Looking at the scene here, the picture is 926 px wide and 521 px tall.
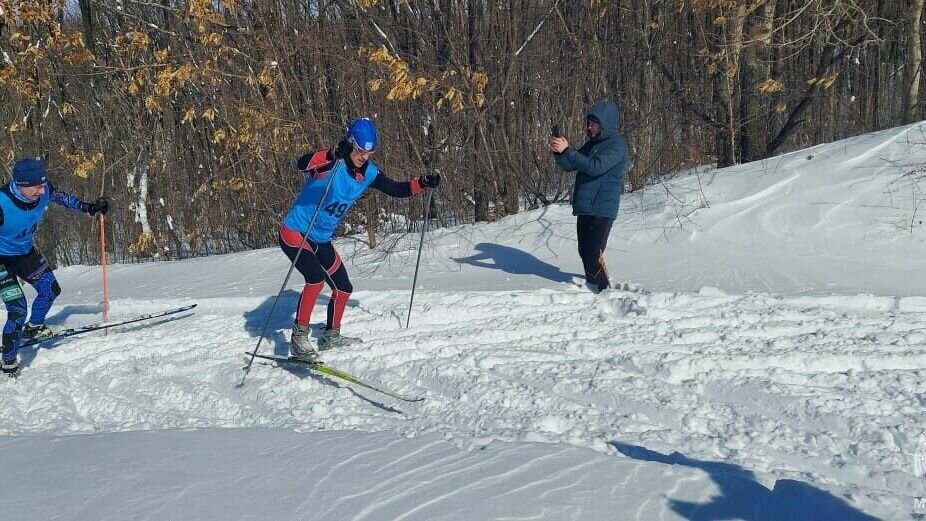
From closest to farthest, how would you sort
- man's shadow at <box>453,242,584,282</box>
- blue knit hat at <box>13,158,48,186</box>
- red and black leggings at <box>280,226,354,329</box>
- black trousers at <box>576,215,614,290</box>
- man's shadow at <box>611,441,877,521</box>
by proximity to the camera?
1. man's shadow at <box>611,441,877,521</box>
2. red and black leggings at <box>280,226,354,329</box>
3. blue knit hat at <box>13,158,48,186</box>
4. black trousers at <box>576,215,614,290</box>
5. man's shadow at <box>453,242,584,282</box>

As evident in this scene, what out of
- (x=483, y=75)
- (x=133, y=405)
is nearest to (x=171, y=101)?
(x=483, y=75)

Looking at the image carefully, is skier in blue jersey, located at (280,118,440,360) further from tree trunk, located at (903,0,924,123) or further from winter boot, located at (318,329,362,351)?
tree trunk, located at (903,0,924,123)

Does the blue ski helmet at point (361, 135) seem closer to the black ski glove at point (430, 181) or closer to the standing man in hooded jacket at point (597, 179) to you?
the black ski glove at point (430, 181)

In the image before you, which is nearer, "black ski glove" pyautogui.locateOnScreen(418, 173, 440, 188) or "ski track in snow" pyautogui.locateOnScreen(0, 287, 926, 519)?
"ski track in snow" pyautogui.locateOnScreen(0, 287, 926, 519)

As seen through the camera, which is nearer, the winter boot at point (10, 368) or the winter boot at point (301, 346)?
the winter boot at point (301, 346)

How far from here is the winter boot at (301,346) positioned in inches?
229

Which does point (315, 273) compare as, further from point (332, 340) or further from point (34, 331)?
point (34, 331)

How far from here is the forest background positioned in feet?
36.7

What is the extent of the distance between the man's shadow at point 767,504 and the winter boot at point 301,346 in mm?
3438

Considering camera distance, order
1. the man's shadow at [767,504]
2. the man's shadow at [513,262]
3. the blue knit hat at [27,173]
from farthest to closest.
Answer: the man's shadow at [513,262] < the blue knit hat at [27,173] < the man's shadow at [767,504]

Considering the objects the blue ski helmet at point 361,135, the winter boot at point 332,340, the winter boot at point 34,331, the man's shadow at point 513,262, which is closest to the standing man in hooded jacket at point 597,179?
the man's shadow at point 513,262

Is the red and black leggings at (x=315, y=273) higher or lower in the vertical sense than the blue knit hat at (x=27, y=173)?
lower

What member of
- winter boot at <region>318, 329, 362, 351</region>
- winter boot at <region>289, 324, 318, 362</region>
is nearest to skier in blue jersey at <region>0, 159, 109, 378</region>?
winter boot at <region>289, 324, 318, 362</region>

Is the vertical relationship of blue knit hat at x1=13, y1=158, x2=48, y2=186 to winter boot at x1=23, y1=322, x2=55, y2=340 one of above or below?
above
